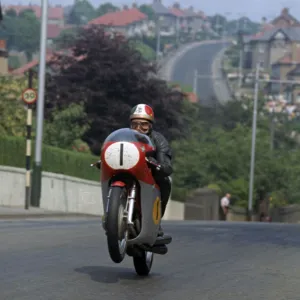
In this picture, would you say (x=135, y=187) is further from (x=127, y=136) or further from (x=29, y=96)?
(x=29, y=96)

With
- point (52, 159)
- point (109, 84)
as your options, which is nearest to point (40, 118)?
point (52, 159)

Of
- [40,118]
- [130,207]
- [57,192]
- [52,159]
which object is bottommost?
[57,192]

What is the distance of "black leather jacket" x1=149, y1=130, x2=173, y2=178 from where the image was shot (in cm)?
1183

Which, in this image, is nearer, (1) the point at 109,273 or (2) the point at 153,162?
(2) the point at 153,162

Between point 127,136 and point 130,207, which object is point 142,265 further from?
point 127,136

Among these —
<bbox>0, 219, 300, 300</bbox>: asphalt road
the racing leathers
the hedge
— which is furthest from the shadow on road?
the hedge

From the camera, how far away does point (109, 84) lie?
6041 centimetres

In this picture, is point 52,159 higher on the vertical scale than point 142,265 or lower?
lower

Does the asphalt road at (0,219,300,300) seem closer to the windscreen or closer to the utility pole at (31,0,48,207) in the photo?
the windscreen

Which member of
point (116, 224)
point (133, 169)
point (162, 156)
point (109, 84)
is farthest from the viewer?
point (109, 84)

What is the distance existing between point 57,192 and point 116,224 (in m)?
30.3

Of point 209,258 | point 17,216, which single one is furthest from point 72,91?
point 209,258

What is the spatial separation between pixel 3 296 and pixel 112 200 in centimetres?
158

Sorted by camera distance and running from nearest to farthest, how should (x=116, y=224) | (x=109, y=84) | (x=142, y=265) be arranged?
(x=116, y=224) < (x=142, y=265) < (x=109, y=84)
